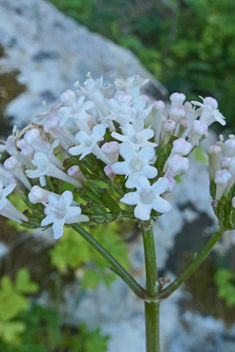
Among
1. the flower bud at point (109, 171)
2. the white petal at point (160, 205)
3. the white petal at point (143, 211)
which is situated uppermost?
the white petal at point (160, 205)

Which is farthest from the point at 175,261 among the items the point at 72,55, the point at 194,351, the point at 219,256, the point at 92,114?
the point at 72,55

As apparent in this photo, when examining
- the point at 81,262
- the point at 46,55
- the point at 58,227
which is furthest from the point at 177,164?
the point at 46,55

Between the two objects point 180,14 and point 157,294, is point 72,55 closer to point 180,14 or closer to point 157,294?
point 157,294

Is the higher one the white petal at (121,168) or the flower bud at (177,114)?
the flower bud at (177,114)

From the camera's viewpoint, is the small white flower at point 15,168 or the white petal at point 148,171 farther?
the small white flower at point 15,168

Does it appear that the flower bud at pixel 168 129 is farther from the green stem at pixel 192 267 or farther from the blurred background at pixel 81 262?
the blurred background at pixel 81 262

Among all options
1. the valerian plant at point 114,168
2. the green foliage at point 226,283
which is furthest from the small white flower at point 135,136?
the green foliage at point 226,283

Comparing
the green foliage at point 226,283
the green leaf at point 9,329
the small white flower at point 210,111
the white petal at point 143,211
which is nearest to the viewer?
the white petal at point 143,211

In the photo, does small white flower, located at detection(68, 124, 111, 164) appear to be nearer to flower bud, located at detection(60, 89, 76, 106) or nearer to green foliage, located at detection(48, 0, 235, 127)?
flower bud, located at detection(60, 89, 76, 106)
